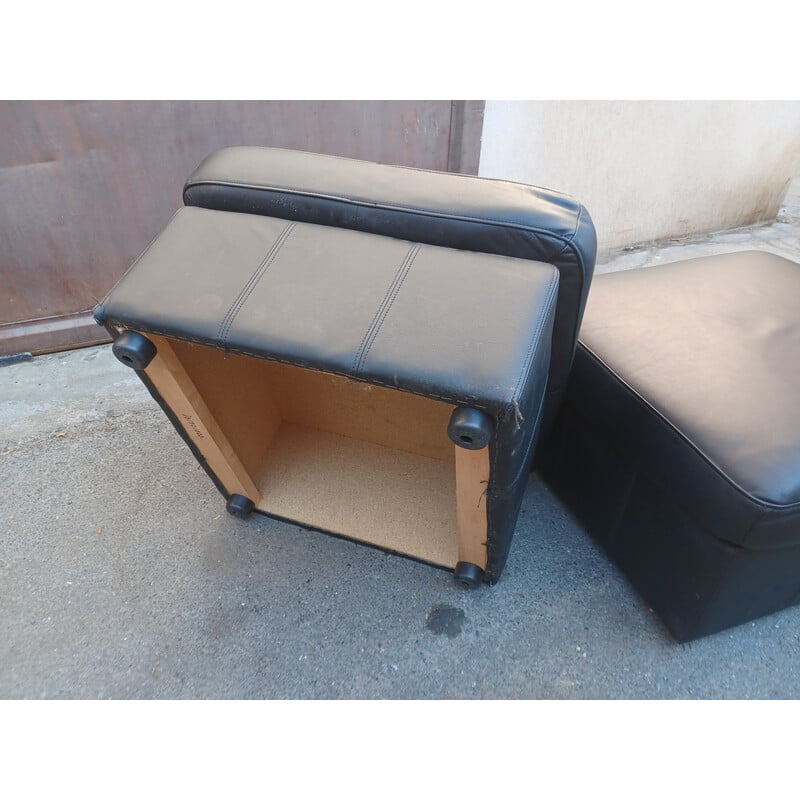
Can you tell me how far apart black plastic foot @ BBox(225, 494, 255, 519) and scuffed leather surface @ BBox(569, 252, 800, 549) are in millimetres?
770

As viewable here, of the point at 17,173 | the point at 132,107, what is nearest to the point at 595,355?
the point at 132,107

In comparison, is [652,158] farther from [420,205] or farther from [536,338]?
[536,338]

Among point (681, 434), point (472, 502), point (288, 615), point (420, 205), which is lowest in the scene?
point (288, 615)

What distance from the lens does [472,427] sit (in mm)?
719

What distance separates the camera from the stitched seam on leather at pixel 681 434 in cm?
79

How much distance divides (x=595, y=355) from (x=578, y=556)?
0.47 m

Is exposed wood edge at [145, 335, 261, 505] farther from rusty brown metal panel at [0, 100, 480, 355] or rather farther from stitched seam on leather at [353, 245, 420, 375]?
rusty brown metal panel at [0, 100, 480, 355]

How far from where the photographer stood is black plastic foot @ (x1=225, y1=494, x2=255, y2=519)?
1.25 metres

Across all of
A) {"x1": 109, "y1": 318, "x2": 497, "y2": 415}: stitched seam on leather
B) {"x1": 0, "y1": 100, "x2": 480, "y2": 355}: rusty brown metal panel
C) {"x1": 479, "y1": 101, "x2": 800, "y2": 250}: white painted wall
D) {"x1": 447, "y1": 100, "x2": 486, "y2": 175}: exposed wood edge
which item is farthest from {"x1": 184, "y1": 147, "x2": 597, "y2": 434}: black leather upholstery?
{"x1": 479, "y1": 101, "x2": 800, "y2": 250}: white painted wall

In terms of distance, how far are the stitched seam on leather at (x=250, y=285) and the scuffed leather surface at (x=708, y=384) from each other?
61 centimetres

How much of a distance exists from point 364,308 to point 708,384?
0.62 metres

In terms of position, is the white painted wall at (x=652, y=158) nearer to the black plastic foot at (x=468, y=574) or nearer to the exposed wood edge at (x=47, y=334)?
the black plastic foot at (x=468, y=574)

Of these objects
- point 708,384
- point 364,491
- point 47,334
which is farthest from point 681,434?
point 47,334
